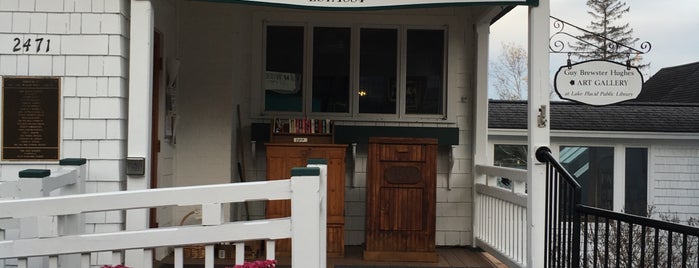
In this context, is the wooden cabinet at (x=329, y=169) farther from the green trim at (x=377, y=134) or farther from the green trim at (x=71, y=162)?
the green trim at (x=71, y=162)

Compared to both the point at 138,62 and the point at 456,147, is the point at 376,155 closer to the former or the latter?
the point at 456,147

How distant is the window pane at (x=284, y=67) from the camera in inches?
262

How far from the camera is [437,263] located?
5617 mm

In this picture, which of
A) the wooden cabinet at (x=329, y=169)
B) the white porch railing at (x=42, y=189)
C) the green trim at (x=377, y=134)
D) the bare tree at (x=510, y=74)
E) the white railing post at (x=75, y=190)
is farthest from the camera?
the bare tree at (x=510, y=74)

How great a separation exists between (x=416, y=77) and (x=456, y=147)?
93 cm

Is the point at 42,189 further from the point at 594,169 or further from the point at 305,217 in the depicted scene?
the point at 594,169

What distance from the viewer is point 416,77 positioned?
673 centimetres

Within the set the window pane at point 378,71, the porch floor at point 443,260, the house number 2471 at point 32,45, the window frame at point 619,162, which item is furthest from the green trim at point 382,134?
the window frame at point 619,162

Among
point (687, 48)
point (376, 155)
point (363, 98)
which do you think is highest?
point (687, 48)

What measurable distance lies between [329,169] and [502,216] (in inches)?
68.6

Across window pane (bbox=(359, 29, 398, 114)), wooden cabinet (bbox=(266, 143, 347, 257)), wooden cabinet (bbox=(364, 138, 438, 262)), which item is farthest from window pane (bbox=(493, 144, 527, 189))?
wooden cabinet (bbox=(266, 143, 347, 257))

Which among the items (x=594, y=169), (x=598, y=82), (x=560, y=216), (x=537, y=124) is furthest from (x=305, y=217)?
(x=594, y=169)

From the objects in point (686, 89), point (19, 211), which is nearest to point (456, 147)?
point (19, 211)

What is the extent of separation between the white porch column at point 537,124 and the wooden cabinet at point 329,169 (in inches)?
75.2
